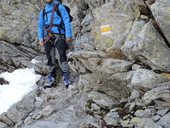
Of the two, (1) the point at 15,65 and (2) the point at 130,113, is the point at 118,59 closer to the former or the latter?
(2) the point at 130,113

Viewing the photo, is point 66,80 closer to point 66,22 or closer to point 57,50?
point 57,50

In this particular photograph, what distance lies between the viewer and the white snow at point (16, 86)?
12413 mm

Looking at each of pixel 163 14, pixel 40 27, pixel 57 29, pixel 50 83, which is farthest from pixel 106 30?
pixel 50 83

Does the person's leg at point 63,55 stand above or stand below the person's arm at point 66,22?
below

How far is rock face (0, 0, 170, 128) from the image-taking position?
346 inches

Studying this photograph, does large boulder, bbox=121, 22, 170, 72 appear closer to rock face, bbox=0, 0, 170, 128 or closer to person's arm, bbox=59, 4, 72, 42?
rock face, bbox=0, 0, 170, 128

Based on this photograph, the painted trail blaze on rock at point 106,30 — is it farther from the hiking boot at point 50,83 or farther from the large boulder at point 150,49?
the hiking boot at point 50,83

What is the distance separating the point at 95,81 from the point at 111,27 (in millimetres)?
2131

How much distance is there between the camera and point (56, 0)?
477 inches

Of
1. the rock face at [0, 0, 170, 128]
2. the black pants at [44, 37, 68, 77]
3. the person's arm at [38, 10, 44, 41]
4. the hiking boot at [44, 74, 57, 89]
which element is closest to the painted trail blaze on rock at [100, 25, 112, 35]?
the rock face at [0, 0, 170, 128]

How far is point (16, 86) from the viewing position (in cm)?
1354

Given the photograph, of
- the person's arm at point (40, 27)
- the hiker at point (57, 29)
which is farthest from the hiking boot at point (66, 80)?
the person's arm at point (40, 27)

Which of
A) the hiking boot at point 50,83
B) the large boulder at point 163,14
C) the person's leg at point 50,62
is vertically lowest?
the hiking boot at point 50,83

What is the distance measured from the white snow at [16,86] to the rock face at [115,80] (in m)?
0.53
